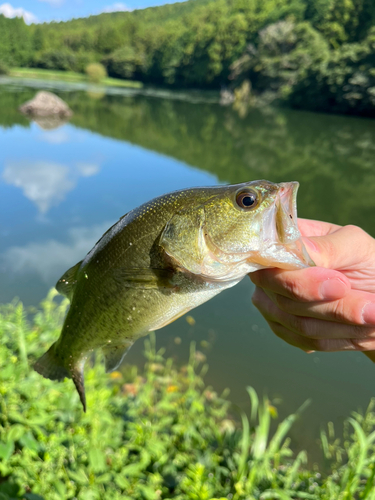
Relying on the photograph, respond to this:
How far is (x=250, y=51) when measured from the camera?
62312 millimetres

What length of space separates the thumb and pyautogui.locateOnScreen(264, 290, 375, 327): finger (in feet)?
0.62

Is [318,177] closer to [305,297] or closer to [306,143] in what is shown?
[306,143]

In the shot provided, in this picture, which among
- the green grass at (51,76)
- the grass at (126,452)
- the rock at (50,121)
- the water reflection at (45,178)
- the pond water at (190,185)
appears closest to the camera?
the grass at (126,452)

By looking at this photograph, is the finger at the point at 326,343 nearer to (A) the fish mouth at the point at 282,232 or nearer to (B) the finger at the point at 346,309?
(B) the finger at the point at 346,309

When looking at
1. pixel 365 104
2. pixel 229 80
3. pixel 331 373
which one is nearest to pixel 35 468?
pixel 331 373

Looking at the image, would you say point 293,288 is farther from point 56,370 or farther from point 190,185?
point 190,185

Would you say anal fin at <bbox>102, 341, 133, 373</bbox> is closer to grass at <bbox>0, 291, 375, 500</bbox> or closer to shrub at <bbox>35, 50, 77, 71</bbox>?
grass at <bbox>0, 291, 375, 500</bbox>

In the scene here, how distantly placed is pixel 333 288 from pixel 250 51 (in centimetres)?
7211

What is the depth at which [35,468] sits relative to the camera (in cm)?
237

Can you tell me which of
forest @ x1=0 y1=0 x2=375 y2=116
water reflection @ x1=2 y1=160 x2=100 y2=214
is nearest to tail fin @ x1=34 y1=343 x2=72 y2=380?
water reflection @ x1=2 y1=160 x2=100 y2=214

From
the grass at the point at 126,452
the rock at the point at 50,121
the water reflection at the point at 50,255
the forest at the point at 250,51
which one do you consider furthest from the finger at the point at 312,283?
the forest at the point at 250,51

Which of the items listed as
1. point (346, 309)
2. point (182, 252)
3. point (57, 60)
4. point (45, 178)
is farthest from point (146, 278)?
point (57, 60)

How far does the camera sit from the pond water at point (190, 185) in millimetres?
4605

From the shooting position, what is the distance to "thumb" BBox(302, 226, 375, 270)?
1668mm
